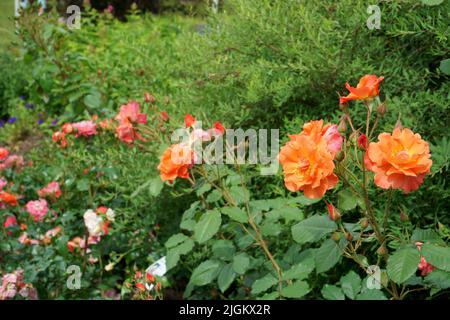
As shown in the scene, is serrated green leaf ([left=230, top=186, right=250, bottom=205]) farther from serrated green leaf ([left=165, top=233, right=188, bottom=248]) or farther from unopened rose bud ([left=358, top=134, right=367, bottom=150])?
unopened rose bud ([left=358, top=134, right=367, bottom=150])

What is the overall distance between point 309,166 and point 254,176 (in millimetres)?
992

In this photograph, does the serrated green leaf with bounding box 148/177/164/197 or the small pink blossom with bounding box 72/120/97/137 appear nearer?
the serrated green leaf with bounding box 148/177/164/197

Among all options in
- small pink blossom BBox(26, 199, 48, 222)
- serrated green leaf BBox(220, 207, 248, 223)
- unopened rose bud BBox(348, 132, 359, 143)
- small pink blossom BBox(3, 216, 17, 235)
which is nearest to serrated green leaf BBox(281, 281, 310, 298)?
serrated green leaf BBox(220, 207, 248, 223)

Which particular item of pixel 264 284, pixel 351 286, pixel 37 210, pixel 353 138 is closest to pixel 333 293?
pixel 351 286

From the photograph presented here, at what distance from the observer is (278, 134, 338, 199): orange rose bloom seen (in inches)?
53.9

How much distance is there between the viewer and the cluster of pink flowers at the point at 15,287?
244 cm

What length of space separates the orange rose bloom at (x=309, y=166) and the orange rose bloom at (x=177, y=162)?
0.43m

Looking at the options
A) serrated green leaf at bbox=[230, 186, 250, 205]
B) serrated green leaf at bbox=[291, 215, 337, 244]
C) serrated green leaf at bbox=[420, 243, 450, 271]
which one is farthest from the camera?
serrated green leaf at bbox=[230, 186, 250, 205]

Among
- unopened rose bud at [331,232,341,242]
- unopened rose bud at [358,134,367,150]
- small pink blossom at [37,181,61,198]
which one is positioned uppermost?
unopened rose bud at [358,134,367,150]

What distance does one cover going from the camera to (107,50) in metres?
5.06

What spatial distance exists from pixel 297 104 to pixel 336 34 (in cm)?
29

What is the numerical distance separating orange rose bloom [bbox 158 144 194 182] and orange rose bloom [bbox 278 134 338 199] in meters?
0.43
